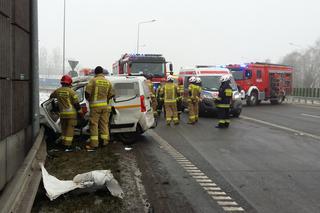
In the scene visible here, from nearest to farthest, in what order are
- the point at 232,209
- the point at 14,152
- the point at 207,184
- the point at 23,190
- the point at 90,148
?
1. the point at 23,190
2. the point at 232,209
3. the point at 207,184
4. the point at 14,152
5. the point at 90,148

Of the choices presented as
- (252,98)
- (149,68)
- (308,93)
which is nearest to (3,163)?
(149,68)

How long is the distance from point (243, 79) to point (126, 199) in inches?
884

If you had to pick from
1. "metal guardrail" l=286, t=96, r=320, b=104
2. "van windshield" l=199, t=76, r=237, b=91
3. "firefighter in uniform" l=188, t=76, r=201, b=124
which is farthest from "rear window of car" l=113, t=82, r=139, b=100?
"metal guardrail" l=286, t=96, r=320, b=104

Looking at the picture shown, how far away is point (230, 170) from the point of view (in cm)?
750

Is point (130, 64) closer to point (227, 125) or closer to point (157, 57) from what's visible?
point (157, 57)

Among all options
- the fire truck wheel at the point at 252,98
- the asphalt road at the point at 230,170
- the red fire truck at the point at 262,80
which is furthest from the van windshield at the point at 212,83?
the fire truck wheel at the point at 252,98

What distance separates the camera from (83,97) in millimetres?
10508

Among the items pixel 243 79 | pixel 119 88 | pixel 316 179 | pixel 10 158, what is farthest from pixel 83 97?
pixel 243 79

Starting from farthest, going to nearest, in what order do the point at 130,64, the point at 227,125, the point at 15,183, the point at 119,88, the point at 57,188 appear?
the point at 130,64, the point at 227,125, the point at 119,88, the point at 57,188, the point at 15,183

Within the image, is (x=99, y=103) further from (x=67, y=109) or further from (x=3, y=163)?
(x=3, y=163)

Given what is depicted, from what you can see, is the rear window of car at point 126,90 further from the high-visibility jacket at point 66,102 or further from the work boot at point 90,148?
the work boot at point 90,148

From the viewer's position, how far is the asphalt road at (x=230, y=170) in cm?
555

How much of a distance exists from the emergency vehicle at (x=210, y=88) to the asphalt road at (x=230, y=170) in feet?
15.8

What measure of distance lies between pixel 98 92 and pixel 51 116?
50.4 inches
